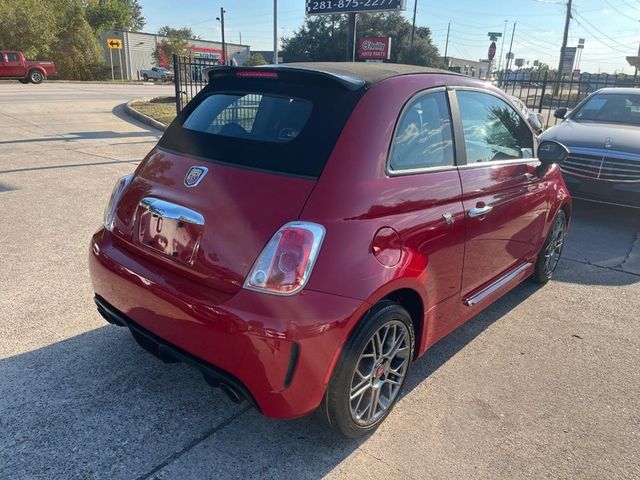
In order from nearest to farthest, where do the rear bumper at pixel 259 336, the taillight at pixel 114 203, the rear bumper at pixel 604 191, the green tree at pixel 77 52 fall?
the rear bumper at pixel 259 336 → the taillight at pixel 114 203 → the rear bumper at pixel 604 191 → the green tree at pixel 77 52

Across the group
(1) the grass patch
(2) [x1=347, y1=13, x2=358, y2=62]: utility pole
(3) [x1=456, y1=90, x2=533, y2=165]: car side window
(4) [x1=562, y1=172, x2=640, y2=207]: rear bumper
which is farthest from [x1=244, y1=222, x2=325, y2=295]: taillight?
(1) the grass patch

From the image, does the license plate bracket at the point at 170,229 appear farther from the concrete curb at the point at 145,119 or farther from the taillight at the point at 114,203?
the concrete curb at the point at 145,119

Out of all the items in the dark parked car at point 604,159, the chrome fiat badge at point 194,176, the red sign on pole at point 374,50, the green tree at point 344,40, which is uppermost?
the green tree at point 344,40

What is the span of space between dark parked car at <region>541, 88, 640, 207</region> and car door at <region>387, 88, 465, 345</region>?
4.54 metres

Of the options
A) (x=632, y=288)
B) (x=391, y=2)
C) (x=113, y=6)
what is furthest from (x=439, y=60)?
(x=632, y=288)

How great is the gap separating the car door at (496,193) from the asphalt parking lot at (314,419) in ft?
1.66

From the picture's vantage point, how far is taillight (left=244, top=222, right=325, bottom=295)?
2117 mm

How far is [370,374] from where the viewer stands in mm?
2520

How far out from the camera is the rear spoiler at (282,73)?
250 centimetres

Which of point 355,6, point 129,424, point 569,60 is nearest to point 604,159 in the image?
point 129,424

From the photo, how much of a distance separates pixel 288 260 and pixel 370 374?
79 centimetres

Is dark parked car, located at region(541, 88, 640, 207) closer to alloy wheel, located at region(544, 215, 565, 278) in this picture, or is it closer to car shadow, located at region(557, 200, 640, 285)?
car shadow, located at region(557, 200, 640, 285)

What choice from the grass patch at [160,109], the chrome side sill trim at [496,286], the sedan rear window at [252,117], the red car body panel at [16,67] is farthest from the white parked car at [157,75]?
the chrome side sill trim at [496,286]

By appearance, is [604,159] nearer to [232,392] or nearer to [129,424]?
[232,392]
